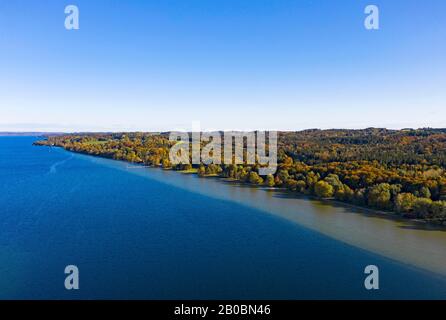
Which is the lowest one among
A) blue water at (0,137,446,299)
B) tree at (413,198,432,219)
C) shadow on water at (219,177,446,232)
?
blue water at (0,137,446,299)

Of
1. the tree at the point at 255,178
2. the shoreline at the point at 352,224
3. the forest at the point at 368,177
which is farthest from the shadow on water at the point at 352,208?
the tree at the point at 255,178

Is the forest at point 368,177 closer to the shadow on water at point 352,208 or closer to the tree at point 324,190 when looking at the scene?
the tree at point 324,190

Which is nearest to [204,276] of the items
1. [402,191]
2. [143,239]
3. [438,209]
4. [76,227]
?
[143,239]

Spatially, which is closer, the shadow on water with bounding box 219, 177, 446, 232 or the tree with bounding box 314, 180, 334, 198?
the shadow on water with bounding box 219, 177, 446, 232

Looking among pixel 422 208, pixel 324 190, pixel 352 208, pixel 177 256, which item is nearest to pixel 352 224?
pixel 352 208

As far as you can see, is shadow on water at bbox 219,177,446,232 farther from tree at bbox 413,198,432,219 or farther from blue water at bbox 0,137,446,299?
blue water at bbox 0,137,446,299

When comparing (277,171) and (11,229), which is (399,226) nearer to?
(277,171)

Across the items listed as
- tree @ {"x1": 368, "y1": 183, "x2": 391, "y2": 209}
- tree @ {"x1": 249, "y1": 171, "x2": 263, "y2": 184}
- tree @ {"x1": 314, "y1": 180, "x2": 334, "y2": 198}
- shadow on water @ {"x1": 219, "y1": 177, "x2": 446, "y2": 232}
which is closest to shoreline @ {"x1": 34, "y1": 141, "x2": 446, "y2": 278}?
shadow on water @ {"x1": 219, "y1": 177, "x2": 446, "y2": 232}
